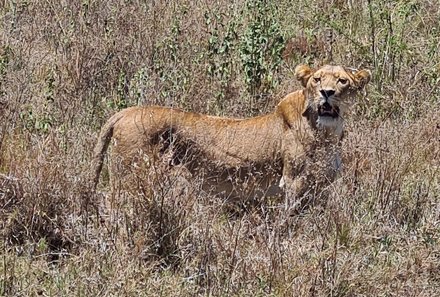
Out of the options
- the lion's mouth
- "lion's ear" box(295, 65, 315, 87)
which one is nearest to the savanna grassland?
the lion's mouth

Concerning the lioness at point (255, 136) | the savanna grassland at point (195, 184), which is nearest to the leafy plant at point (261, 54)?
the savanna grassland at point (195, 184)

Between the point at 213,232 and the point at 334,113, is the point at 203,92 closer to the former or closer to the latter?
the point at 334,113

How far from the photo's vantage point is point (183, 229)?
5.55 m

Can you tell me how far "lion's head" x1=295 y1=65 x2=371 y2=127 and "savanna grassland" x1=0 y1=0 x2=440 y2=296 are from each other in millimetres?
396

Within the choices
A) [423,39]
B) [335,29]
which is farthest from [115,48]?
[423,39]

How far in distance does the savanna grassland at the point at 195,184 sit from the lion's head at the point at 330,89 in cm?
40

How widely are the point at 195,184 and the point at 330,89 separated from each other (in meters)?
1.03

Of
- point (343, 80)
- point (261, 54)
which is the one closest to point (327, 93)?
point (343, 80)

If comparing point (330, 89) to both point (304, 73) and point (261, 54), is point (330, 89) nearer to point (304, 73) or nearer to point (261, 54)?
point (304, 73)

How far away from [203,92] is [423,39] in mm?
2302

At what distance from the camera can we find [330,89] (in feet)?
20.2

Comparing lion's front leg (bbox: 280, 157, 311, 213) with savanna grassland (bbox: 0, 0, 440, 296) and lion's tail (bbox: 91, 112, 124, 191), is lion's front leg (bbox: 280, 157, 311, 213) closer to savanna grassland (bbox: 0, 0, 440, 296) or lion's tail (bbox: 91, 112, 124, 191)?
Result: savanna grassland (bbox: 0, 0, 440, 296)

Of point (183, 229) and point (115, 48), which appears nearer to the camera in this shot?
point (183, 229)

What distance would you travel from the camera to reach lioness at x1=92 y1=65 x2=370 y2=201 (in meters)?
6.16
